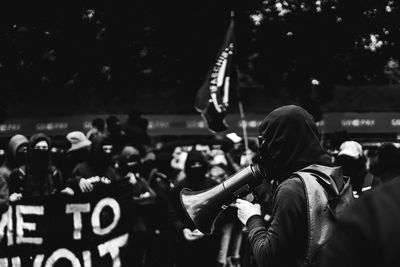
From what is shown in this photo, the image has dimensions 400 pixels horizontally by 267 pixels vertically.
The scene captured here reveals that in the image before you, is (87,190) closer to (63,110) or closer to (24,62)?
(24,62)

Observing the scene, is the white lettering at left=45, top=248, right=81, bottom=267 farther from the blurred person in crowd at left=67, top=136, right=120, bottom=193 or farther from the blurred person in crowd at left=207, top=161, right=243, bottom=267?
the blurred person in crowd at left=207, top=161, right=243, bottom=267

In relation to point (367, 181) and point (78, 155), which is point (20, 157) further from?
point (367, 181)

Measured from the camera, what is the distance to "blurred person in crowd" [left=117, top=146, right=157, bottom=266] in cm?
785

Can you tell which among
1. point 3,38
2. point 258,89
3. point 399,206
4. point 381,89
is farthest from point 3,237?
point 381,89

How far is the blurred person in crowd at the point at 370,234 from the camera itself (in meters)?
1.47

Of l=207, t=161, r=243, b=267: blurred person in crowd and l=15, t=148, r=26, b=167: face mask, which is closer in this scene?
l=207, t=161, r=243, b=267: blurred person in crowd

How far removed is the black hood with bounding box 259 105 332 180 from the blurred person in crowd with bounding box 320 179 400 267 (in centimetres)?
174

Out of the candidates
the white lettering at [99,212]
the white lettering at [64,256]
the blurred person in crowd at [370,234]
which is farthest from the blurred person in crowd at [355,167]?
the blurred person in crowd at [370,234]

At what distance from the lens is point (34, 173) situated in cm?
722

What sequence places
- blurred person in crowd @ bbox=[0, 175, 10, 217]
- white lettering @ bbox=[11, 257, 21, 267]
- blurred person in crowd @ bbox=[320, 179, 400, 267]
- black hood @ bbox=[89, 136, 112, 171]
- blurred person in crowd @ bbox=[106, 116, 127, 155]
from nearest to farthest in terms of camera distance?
blurred person in crowd @ bbox=[320, 179, 400, 267], blurred person in crowd @ bbox=[0, 175, 10, 217], white lettering @ bbox=[11, 257, 21, 267], black hood @ bbox=[89, 136, 112, 171], blurred person in crowd @ bbox=[106, 116, 127, 155]

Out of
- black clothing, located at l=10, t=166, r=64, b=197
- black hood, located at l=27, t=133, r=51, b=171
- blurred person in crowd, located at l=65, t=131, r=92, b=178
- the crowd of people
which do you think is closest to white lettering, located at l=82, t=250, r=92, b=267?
the crowd of people

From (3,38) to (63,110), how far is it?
8.77 ft

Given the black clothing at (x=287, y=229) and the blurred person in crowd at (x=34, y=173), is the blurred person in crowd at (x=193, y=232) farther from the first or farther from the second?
the black clothing at (x=287, y=229)

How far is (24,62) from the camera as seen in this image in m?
13.8
